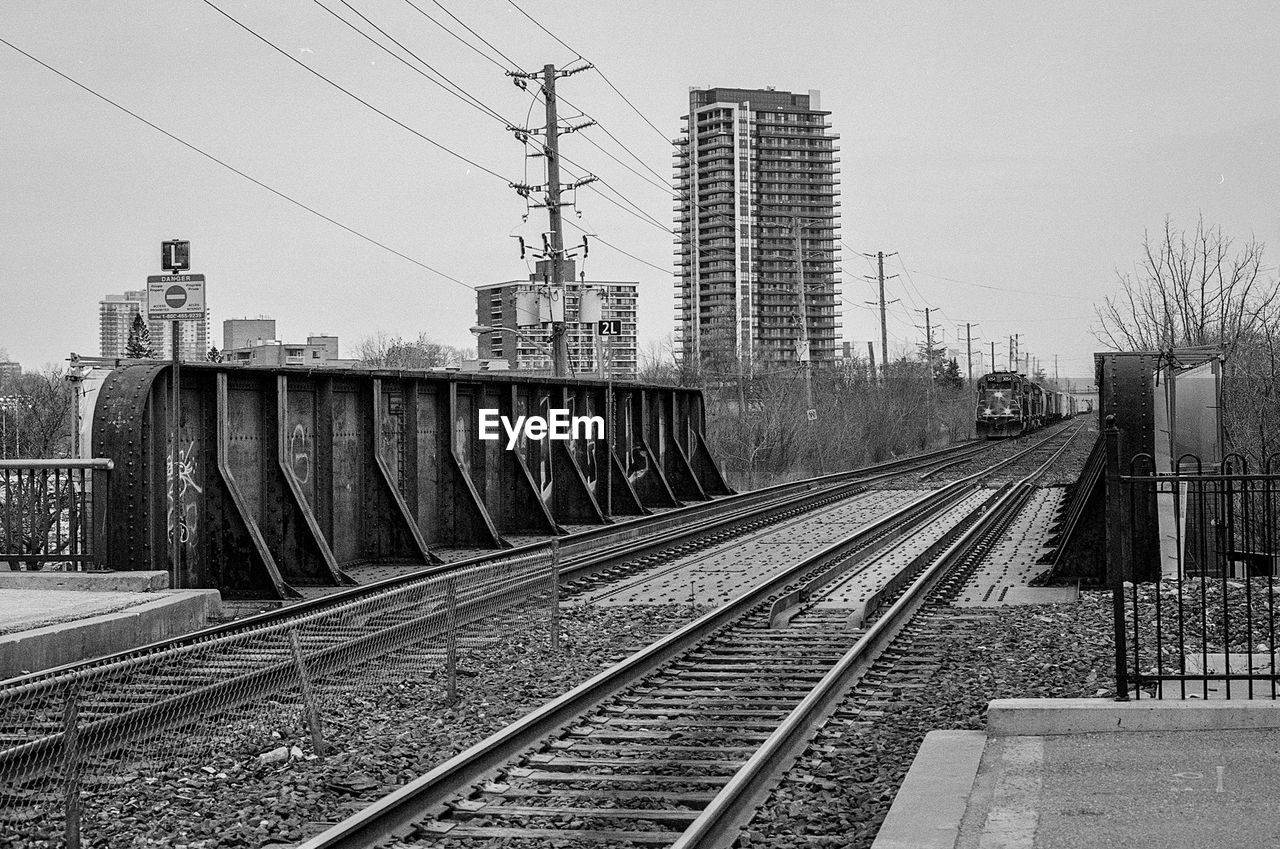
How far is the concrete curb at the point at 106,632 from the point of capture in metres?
9.86

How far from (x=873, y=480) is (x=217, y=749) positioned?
33276mm

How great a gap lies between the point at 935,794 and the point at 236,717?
190 inches

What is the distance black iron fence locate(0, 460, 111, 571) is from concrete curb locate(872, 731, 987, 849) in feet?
30.8

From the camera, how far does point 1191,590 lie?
534 inches

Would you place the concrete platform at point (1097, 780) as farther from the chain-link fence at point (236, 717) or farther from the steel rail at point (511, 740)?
the chain-link fence at point (236, 717)

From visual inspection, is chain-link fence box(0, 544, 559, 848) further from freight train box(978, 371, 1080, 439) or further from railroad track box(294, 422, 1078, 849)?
freight train box(978, 371, 1080, 439)

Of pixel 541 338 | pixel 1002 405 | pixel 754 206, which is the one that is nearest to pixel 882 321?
pixel 1002 405

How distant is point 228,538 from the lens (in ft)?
48.9

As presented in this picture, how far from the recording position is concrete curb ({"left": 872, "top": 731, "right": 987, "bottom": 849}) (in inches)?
238

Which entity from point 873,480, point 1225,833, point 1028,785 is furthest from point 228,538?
point 873,480

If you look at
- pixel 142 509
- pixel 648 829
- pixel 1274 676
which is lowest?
pixel 648 829

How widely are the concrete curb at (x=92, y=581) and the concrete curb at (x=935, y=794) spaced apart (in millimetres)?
8313

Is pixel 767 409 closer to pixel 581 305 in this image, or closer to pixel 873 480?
pixel 873 480

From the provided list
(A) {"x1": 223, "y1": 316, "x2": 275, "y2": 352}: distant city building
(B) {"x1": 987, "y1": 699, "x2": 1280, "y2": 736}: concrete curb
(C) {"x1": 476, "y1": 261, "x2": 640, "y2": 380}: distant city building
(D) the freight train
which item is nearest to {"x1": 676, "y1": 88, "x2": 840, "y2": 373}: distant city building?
(C) {"x1": 476, "y1": 261, "x2": 640, "y2": 380}: distant city building
